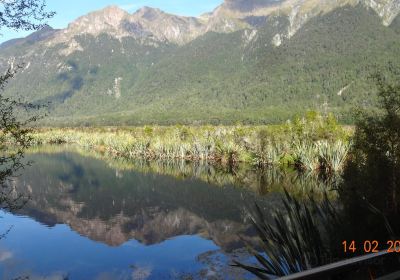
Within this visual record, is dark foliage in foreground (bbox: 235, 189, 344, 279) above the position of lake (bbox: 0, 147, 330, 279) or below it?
above

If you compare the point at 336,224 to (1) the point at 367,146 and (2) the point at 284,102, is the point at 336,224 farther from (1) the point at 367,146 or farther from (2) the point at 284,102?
(2) the point at 284,102

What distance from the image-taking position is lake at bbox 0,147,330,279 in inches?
657

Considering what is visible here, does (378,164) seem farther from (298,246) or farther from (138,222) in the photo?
(138,222)

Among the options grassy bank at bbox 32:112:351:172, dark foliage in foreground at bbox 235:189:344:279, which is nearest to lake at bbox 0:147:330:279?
grassy bank at bbox 32:112:351:172

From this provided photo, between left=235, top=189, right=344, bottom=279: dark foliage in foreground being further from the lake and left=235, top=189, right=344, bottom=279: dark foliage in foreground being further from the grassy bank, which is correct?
the grassy bank

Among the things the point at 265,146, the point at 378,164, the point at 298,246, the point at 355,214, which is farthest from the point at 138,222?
the point at 265,146

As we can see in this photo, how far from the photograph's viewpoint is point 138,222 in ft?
81.1

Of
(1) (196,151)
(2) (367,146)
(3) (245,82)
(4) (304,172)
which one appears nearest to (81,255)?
(2) (367,146)

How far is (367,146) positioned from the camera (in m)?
13.1

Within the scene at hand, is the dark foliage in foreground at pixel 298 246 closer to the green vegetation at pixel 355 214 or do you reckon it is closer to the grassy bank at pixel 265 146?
the green vegetation at pixel 355 214

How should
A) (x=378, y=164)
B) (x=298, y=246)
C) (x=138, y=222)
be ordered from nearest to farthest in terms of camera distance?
(x=298, y=246), (x=378, y=164), (x=138, y=222)

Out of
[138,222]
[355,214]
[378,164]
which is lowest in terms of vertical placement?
[138,222]

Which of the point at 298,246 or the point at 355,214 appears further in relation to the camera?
the point at 355,214

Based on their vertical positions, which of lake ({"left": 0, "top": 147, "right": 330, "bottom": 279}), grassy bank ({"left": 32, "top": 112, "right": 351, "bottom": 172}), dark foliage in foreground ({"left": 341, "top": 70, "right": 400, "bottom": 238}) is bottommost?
lake ({"left": 0, "top": 147, "right": 330, "bottom": 279})
